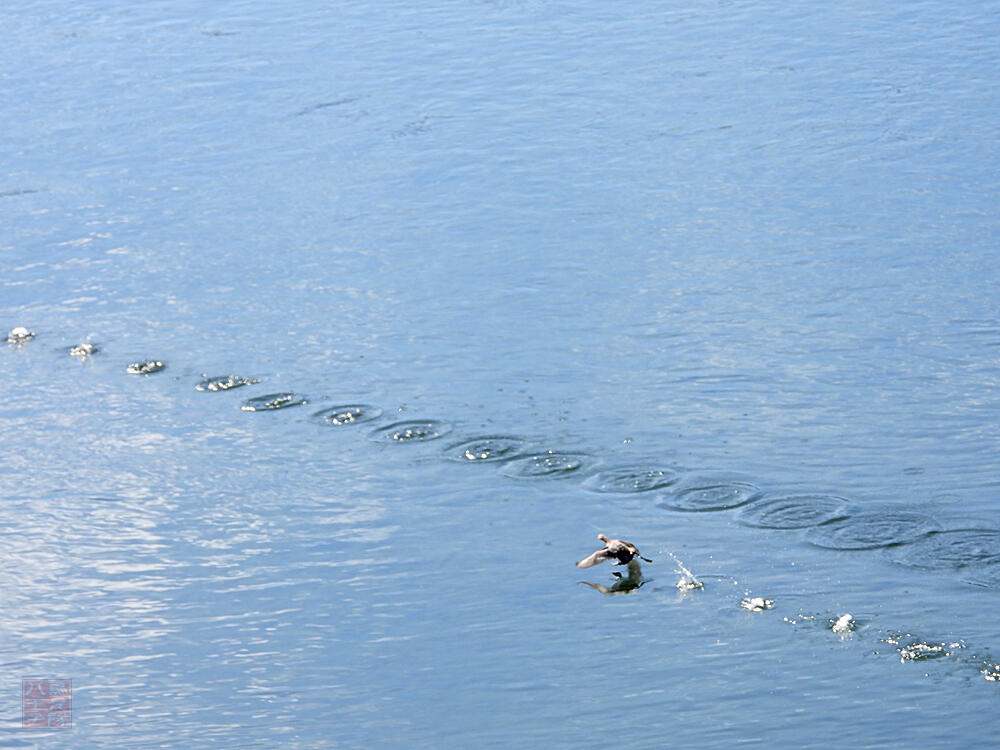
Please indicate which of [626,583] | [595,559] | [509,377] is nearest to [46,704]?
[595,559]

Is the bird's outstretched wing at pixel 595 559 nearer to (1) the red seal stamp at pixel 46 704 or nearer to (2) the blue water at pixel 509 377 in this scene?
(2) the blue water at pixel 509 377

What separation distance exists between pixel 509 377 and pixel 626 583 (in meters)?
Answer: 3.93

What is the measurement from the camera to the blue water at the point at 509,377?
12.4 m

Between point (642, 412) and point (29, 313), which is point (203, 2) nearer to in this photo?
point (29, 313)

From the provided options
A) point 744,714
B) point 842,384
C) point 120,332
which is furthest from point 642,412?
point 120,332

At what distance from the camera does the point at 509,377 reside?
1669cm

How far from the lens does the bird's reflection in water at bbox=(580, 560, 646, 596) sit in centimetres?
1327

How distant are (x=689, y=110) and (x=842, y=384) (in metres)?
7.87

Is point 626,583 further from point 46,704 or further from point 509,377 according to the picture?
point 46,704

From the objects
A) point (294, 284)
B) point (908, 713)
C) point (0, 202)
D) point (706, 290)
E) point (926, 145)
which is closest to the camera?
point (908, 713)

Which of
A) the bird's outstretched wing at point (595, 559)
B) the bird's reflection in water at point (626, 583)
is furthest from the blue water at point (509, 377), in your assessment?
the bird's outstretched wing at point (595, 559)

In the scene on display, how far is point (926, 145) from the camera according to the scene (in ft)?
68.7

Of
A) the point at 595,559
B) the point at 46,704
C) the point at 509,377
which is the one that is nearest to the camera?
the point at 46,704

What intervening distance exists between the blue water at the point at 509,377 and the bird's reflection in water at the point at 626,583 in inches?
2.5
